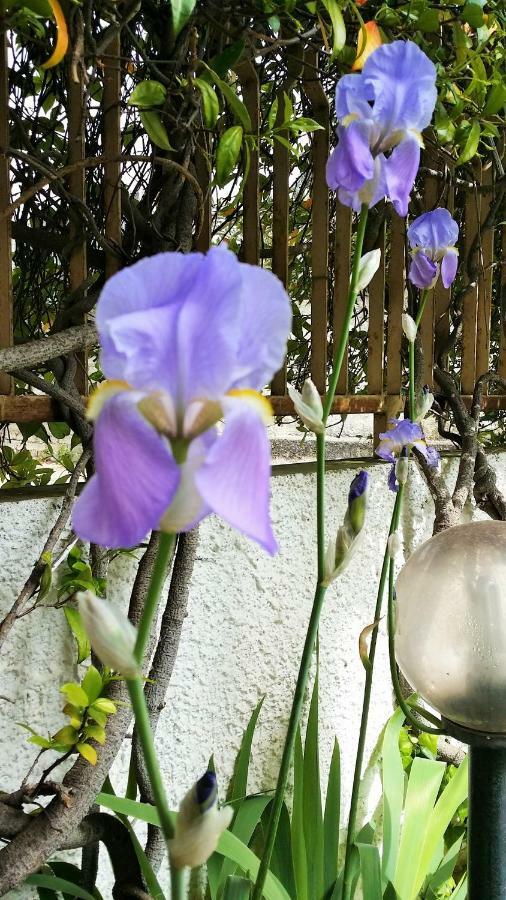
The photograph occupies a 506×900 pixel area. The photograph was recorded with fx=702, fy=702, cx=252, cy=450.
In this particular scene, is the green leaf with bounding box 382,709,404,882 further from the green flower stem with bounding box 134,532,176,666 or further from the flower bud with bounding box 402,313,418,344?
the green flower stem with bounding box 134,532,176,666

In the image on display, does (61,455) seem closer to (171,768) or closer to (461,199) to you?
(171,768)

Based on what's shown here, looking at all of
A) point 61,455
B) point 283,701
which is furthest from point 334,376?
point 283,701

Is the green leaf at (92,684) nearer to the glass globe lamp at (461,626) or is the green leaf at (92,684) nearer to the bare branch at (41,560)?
the bare branch at (41,560)

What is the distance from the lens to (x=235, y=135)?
3.54ft

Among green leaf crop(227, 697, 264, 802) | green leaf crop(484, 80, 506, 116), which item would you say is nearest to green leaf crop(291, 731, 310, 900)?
green leaf crop(227, 697, 264, 802)

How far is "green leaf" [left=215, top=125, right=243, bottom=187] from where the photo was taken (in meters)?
1.08

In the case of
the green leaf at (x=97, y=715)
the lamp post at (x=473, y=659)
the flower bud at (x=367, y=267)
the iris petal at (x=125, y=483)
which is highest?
the flower bud at (x=367, y=267)

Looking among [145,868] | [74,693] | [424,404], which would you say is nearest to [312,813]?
[145,868]

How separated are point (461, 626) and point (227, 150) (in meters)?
0.79

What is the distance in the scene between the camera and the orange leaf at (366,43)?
3.68 feet

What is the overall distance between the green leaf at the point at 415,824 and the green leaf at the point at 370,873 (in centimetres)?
30

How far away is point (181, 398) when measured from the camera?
1.04 ft

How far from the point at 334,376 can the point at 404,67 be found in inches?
11.7

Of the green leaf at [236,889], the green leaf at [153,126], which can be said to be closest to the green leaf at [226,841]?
the green leaf at [236,889]
